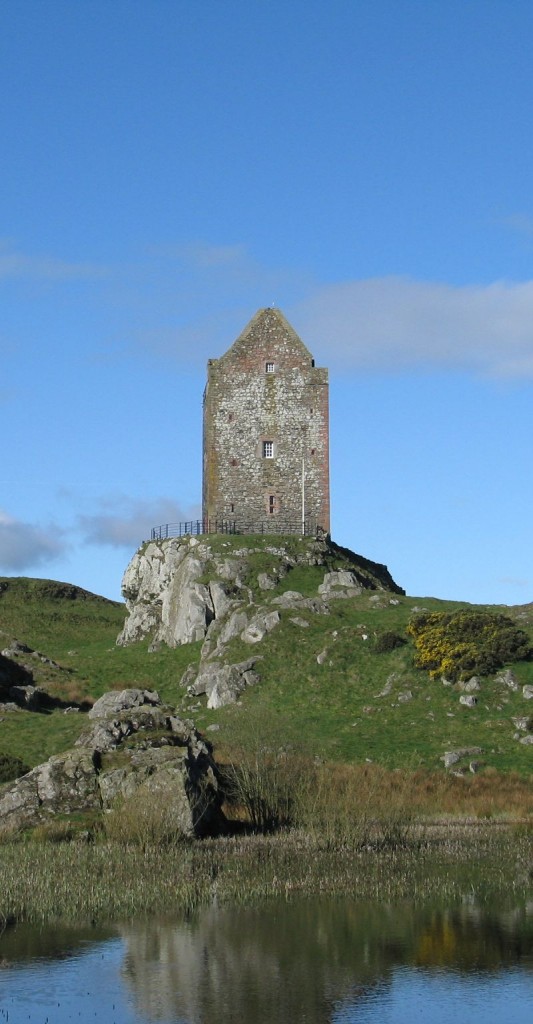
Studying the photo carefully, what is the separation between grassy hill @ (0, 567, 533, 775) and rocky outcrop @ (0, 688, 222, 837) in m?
2.81

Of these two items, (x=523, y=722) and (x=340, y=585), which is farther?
(x=340, y=585)

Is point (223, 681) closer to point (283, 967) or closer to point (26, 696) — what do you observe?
point (26, 696)

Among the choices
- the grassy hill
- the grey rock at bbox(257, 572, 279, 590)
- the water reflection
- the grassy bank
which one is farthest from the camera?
the grey rock at bbox(257, 572, 279, 590)

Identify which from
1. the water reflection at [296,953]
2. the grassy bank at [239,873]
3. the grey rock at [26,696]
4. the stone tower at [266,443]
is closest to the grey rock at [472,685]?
the grassy bank at [239,873]

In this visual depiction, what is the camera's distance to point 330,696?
5903 cm

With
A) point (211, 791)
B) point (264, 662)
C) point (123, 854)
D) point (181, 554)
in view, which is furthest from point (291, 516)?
point (123, 854)

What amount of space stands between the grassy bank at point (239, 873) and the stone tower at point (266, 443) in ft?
147

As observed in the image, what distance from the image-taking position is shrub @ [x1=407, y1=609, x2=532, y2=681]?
57250mm

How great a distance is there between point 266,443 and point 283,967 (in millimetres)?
59530

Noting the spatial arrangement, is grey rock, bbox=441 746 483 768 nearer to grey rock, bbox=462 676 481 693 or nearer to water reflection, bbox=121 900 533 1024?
grey rock, bbox=462 676 481 693

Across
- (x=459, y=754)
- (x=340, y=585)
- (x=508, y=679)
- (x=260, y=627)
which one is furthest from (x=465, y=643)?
(x=340, y=585)

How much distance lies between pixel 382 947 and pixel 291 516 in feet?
186

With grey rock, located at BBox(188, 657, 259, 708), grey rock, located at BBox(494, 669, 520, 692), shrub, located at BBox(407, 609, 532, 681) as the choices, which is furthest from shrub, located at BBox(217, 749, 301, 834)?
grey rock, located at BBox(188, 657, 259, 708)

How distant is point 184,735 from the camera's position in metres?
42.0
